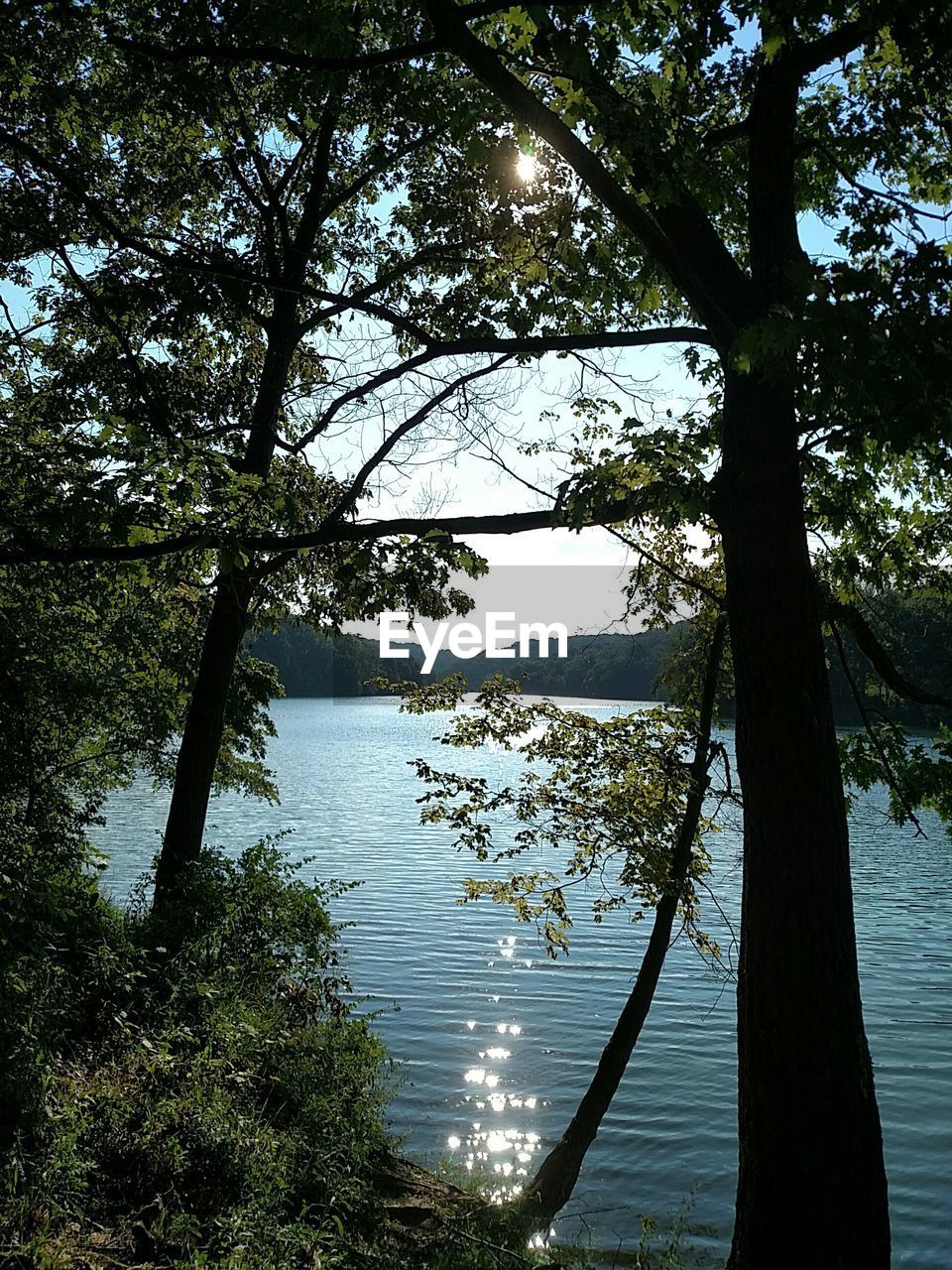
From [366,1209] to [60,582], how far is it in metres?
7.45

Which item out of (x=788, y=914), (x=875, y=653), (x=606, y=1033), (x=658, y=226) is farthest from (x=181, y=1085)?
(x=606, y=1033)

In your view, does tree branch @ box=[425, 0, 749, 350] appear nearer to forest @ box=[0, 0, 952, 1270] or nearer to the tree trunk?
forest @ box=[0, 0, 952, 1270]

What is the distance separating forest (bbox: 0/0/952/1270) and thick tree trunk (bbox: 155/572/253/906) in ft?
0.20

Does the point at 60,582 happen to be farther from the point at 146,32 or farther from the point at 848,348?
the point at 848,348

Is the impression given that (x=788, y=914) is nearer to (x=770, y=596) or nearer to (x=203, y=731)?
(x=770, y=596)

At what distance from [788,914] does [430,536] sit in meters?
3.46

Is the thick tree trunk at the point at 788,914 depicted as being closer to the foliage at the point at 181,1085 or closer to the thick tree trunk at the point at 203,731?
the foliage at the point at 181,1085

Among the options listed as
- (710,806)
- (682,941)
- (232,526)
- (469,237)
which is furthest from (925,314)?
(710,806)

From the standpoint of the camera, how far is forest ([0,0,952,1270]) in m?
5.31

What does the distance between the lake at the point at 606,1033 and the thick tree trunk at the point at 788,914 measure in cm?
31

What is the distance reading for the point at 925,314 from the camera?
4664 millimetres

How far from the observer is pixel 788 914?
17.4 feet

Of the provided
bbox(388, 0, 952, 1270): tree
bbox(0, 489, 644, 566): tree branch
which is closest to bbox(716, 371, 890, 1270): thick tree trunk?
bbox(388, 0, 952, 1270): tree

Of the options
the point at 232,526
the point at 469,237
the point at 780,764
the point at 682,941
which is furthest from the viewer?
the point at 682,941
